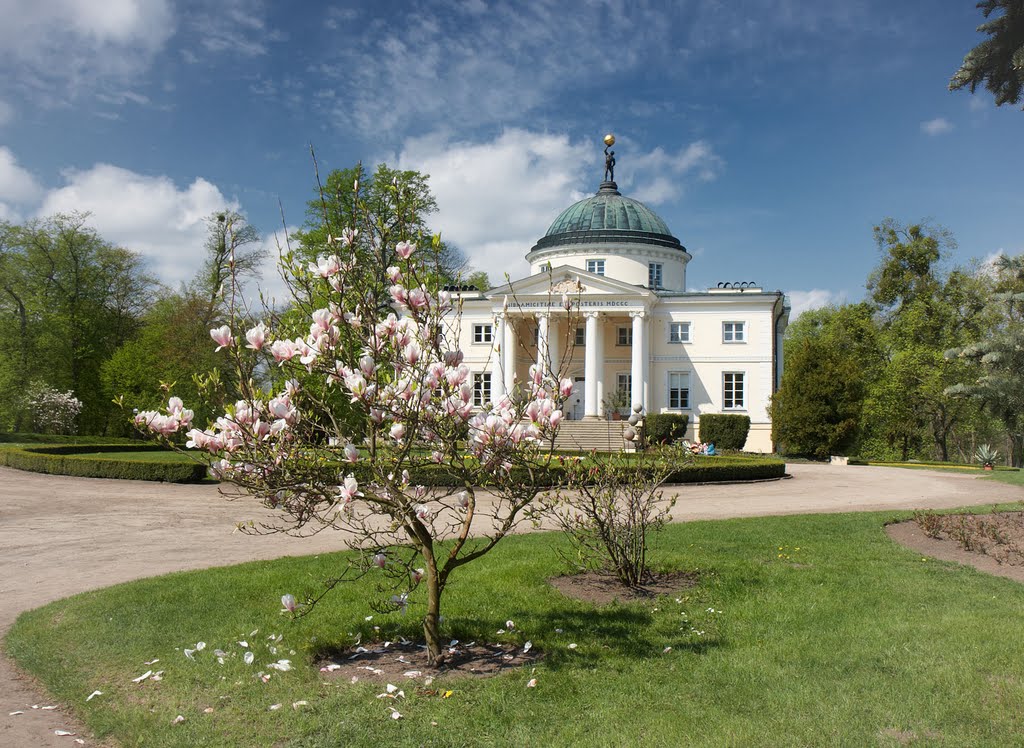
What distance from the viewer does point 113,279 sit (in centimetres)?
4503

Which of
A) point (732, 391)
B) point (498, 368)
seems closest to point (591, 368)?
point (732, 391)

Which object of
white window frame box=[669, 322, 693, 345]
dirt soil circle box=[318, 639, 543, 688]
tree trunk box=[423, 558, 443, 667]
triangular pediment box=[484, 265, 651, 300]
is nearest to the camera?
dirt soil circle box=[318, 639, 543, 688]

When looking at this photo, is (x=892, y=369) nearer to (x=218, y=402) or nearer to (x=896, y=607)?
(x=896, y=607)

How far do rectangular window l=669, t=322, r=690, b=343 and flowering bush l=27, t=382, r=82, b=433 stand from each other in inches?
1262

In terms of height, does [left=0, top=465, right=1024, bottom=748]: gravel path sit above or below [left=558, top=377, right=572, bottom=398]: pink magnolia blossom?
below

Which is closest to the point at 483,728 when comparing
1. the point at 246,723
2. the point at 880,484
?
the point at 246,723

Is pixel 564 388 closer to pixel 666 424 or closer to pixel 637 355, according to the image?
pixel 666 424

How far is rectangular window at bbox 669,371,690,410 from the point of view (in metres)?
41.4

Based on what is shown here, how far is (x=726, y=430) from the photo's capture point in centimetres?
3719

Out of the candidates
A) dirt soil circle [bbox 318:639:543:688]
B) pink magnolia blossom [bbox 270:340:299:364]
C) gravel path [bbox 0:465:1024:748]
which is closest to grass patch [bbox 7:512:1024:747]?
dirt soil circle [bbox 318:639:543:688]

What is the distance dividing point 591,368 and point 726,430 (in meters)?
7.73

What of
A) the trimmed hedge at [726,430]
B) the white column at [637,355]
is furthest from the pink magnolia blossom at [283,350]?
the white column at [637,355]

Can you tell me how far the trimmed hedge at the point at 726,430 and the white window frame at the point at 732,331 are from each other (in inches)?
223

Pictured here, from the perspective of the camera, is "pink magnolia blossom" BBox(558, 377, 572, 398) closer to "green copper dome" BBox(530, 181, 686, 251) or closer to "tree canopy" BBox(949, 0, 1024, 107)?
"tree canopy" BBox(949, 0, 1024, 107)
